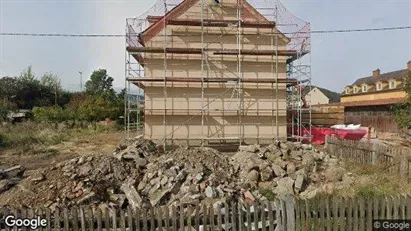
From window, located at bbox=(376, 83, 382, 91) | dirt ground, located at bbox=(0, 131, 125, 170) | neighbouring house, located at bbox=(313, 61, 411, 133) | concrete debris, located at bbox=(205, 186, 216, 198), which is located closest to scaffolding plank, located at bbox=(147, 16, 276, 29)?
dirt ground, located at bbox=(0, 131, 125, 170)

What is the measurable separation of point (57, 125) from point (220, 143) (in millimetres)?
17364

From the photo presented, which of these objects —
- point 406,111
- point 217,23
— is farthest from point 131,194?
point 406,111

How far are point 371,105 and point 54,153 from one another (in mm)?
27201

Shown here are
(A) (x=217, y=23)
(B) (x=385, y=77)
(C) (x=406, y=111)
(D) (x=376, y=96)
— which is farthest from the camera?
(B) (x=385, y=77)

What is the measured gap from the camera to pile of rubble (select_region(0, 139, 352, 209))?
7742 mm

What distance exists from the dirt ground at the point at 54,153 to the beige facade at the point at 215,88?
3.61m

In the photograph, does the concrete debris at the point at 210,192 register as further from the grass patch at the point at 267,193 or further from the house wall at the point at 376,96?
the house wall at the point at 376,96

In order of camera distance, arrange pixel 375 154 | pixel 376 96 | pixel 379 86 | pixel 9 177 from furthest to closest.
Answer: pixel 379 86 → pixel 376 96 → pixel 375 154 → pixel 9 177

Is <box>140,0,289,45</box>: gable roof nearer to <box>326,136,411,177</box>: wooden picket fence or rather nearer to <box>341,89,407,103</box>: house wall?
<box>326,136,411,177</box>: wooden picket fence

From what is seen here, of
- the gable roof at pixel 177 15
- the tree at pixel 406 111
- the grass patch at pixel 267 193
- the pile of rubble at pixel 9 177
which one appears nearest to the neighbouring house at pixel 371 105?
the tree at pixel 406 111

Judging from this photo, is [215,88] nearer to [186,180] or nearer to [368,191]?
[186,180]

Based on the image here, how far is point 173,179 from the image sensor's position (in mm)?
8797

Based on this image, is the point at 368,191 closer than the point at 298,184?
Yes

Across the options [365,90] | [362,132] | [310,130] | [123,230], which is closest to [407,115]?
[362,132]
